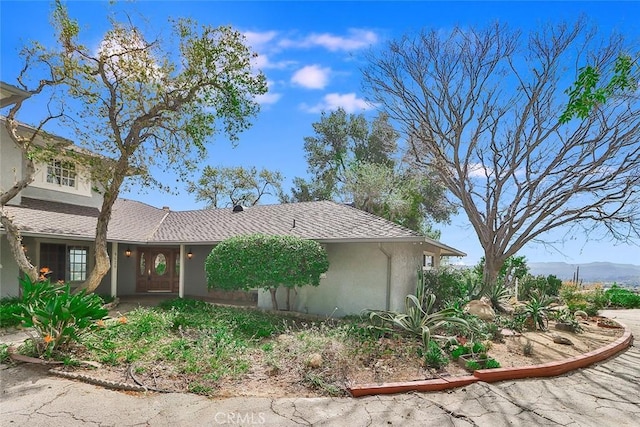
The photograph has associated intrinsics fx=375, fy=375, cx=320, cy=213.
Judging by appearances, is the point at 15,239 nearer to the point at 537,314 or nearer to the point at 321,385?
the point at 321,385

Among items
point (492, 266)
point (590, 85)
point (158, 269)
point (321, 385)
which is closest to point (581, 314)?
point (492, 266)

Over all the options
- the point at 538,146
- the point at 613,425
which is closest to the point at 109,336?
the point at 613,425

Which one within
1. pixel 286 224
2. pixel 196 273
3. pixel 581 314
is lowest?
pixel 581 314

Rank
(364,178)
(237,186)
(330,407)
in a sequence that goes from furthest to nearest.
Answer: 1. (237,186)
2. (364,178)
3. (330,407)

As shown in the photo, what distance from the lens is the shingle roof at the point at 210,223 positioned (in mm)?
10945

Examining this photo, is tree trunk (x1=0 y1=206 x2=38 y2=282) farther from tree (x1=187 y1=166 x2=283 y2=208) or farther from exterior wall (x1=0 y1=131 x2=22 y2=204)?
tree (x1=187 y1=166 x2=283 y2=208)

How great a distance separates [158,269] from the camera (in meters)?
17.4

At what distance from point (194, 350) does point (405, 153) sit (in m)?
14.4

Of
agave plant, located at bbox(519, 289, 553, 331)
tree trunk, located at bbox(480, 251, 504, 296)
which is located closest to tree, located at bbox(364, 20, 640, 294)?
tree trunk, located at bbox(480, 251, 504, 296)

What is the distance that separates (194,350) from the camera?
655 centimetres

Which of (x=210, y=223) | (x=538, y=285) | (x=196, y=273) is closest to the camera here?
(x=210, y=223)

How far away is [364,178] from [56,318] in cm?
2129

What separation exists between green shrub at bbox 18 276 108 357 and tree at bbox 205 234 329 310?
4.06m

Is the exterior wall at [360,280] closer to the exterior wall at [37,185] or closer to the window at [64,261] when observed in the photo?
the exterior wall at [37,185]
